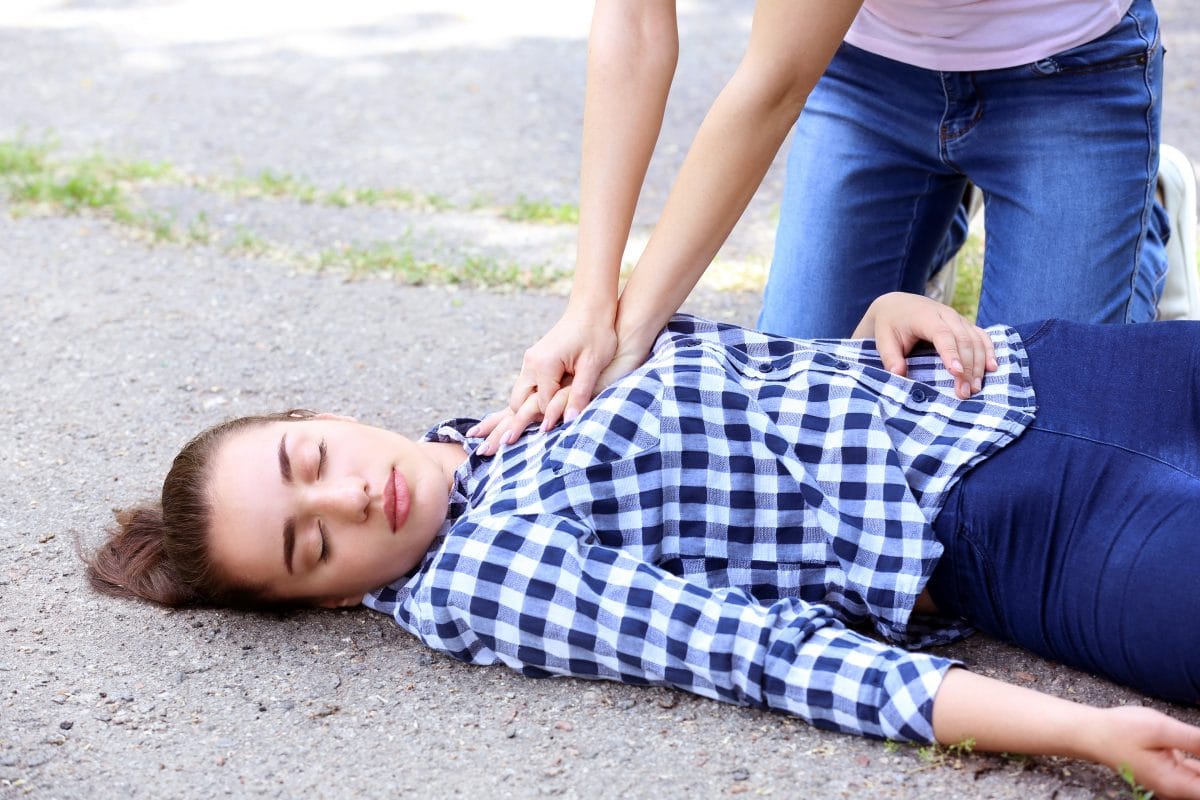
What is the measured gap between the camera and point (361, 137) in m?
5.13

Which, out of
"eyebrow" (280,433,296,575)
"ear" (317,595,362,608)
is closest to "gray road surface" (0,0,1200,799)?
"ear" (317,595,362,608)

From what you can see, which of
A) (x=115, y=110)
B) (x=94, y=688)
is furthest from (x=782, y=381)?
(x=115, y=110)

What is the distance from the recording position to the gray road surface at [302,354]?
5.92 ft

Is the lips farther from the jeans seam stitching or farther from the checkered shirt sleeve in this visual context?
the jeans seam stitching

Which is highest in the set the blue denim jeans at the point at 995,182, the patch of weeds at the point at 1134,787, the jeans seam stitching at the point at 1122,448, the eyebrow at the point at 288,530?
the blue denim jeans at the point at 995,182

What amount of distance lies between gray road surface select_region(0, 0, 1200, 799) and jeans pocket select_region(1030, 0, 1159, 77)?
1127 mm

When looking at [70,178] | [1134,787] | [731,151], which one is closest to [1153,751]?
[1134,787]

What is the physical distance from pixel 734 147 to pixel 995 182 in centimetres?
74

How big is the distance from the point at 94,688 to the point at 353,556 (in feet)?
1.45

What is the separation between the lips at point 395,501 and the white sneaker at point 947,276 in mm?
1432

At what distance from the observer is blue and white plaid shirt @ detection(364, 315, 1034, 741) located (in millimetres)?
1847

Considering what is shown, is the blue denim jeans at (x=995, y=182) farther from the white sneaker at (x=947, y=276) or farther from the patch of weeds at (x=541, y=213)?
the patch of weeds at (x=541, y=213)

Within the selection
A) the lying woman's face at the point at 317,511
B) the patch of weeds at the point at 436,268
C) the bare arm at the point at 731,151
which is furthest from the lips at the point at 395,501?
the patch of weeds at the point at 436,268

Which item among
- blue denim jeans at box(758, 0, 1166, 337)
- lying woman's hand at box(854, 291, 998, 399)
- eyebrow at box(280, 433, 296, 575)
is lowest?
eyebrow at box(280, 433, 296, 575)
